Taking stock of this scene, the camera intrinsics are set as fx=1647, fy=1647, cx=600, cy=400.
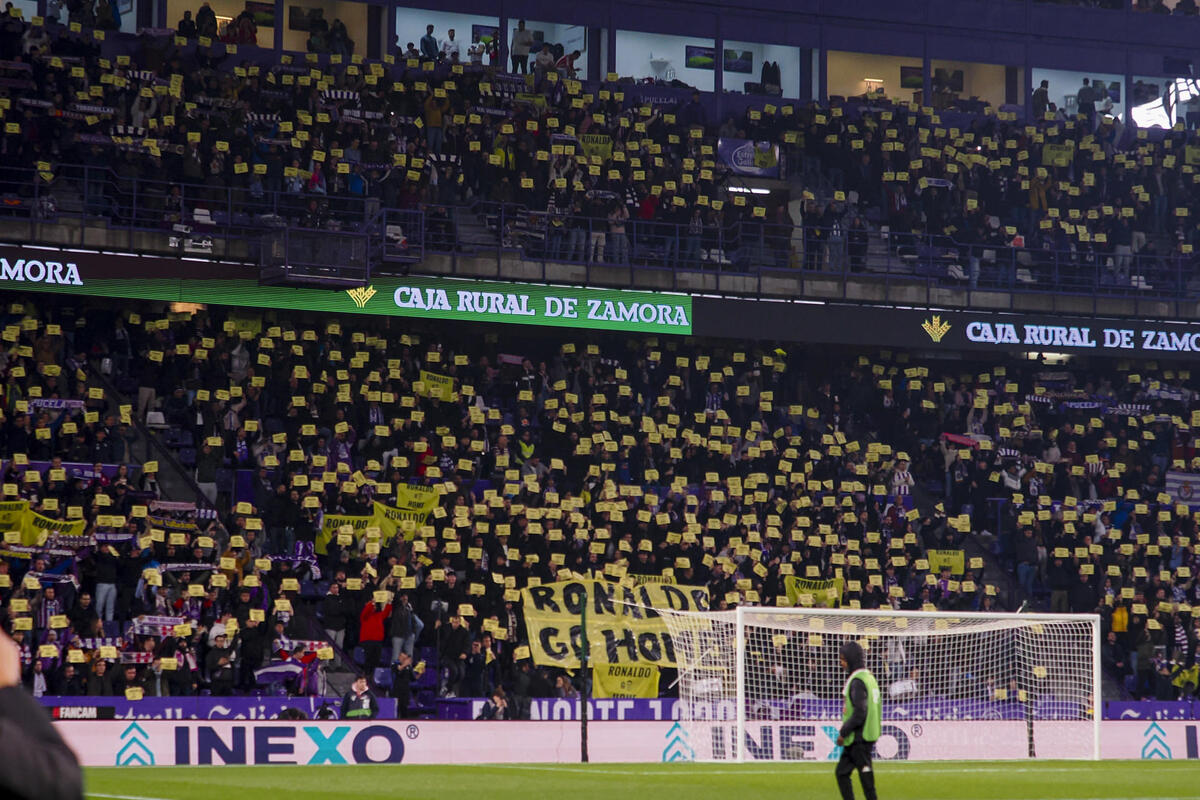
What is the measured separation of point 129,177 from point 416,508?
7.42 metres

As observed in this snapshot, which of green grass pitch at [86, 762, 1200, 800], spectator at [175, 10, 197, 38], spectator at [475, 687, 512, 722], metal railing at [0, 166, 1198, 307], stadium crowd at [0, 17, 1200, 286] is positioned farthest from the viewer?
spectator at [175, 10, 197, 38]

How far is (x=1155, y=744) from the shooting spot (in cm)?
2366

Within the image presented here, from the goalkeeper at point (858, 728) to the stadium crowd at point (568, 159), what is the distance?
748 inches

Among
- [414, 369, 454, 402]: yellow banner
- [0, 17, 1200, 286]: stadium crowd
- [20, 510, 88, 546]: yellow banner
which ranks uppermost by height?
Result: [0, 17, 1200, 286]: stadium crowd

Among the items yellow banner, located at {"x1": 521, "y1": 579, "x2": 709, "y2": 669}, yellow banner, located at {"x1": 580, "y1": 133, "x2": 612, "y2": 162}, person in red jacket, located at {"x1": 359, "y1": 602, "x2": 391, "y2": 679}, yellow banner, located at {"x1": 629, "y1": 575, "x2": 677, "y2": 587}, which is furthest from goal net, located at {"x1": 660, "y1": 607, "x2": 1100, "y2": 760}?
yellow banner, located at {"x1": 580, "y1": 133, "x2": 612, "y2": 162}

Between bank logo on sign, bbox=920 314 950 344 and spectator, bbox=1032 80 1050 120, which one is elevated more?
spectator, bbox=1032 80 1050 120

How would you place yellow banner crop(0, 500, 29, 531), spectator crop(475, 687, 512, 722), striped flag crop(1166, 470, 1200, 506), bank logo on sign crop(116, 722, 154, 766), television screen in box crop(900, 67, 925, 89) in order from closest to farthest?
bank logo on sign crop(116, 722, 154, 766) → spectator crop(475, 687, 512, 722) → yellow banner crop(0, 500, 29, 531) → striped flag crop(1166, 470, 1200, 506) → television screen in box crop(900, 67, 925, 89)

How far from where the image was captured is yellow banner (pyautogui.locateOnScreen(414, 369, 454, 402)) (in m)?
30.0

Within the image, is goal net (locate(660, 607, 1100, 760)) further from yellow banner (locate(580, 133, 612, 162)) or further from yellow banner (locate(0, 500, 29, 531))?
yellow banner (locate(580, 133, 612, 162))

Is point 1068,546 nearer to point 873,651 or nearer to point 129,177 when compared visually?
point 873,651

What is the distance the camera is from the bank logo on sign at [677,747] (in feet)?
72.8

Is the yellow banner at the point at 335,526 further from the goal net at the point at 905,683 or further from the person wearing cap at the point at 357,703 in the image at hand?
the goal net at the point at 905,683

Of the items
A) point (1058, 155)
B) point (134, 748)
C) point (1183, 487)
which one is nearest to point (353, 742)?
point (134, 748)

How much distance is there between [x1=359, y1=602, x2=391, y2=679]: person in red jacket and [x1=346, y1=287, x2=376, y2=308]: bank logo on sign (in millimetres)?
6699
